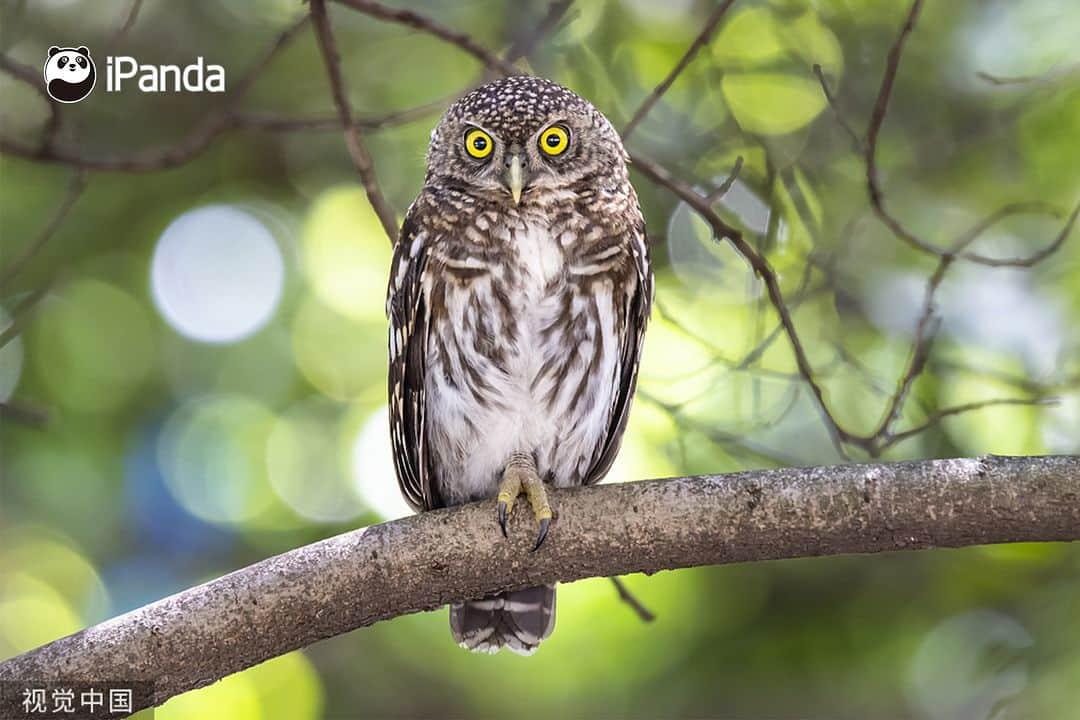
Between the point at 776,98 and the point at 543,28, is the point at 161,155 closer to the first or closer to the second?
the point at 543,28

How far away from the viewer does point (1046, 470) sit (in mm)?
2273

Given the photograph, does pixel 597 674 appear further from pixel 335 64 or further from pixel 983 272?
pixel 335 64

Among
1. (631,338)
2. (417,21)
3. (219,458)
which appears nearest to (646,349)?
(631,338)

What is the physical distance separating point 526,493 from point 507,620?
659 millimetres

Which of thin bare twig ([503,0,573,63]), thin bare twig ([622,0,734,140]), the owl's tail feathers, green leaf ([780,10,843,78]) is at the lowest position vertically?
the owl's tail feathers

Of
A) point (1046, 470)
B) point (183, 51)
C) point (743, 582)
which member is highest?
point (183, 51)

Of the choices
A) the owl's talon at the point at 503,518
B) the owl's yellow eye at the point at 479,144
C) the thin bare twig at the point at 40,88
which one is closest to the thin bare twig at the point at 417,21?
the owl's yellow eye at the point at 479,144

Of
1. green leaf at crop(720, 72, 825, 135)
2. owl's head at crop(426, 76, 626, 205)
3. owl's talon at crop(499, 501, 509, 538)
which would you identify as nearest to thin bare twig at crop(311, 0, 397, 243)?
owl's head at crop(426, 76, 626, 205)

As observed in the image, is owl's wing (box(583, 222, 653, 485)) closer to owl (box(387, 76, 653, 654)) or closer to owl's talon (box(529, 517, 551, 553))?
owl (box(387, 76, 653, 654))

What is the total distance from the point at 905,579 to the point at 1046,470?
2015 mm

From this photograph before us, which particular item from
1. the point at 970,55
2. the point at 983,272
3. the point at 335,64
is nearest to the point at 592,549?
the point at 335,64

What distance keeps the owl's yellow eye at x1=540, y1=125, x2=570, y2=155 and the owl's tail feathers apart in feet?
3.69

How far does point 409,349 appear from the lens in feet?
10.3

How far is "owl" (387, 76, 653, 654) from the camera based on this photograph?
3.03 m
